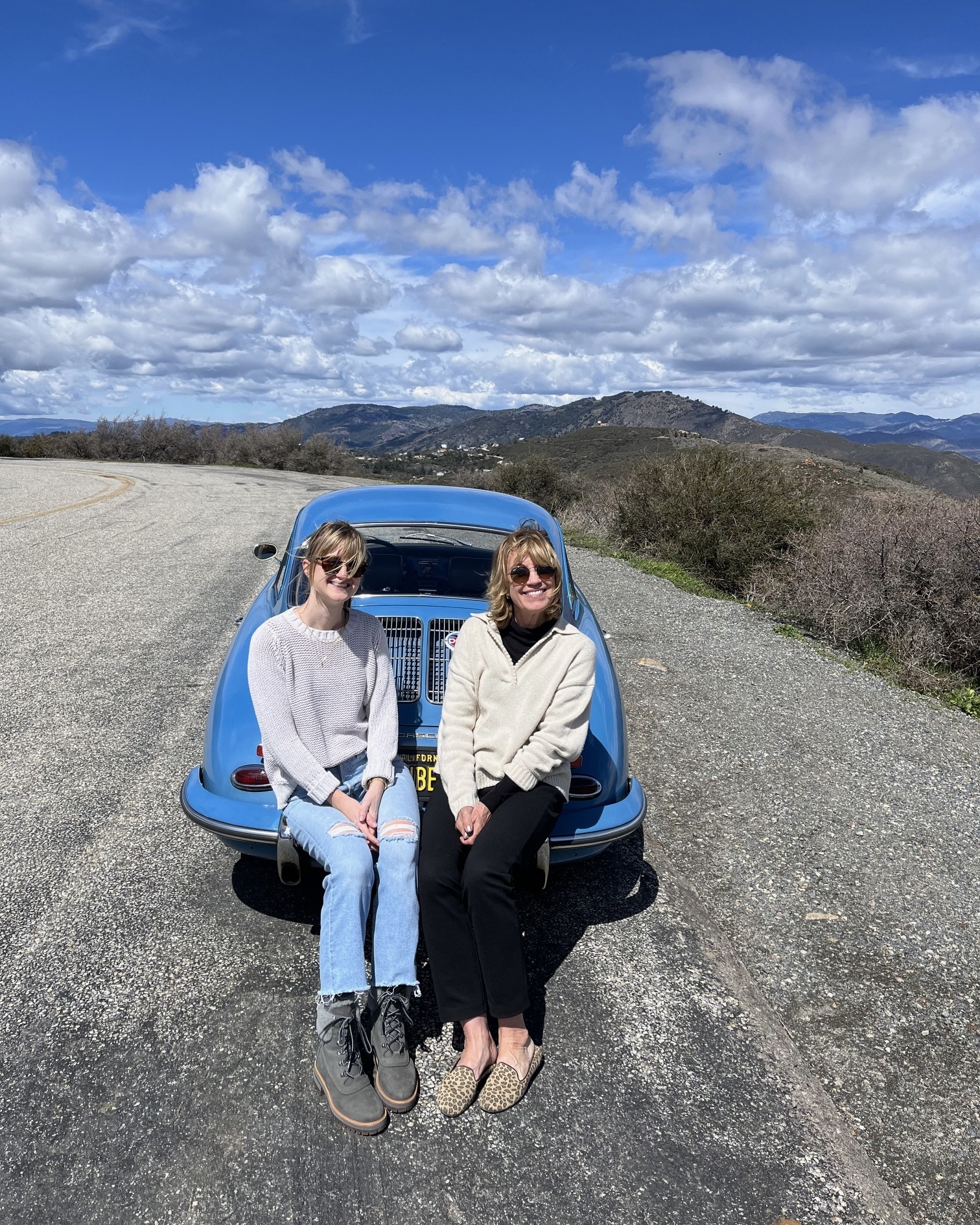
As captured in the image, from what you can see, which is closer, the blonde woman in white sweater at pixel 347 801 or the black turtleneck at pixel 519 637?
the blonde woman in white sweater at pixel 347 801

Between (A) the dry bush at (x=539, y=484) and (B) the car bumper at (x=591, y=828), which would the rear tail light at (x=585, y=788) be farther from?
(A) the dry bush at (x=539, y=484)

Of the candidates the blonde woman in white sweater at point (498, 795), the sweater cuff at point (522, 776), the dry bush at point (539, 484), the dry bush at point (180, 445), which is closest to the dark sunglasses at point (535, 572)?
the blonde woman in white sweater at point (498, 795)

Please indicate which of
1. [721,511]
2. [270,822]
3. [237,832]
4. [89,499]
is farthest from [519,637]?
[89,499]

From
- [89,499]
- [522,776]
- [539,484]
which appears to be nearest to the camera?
[522,776]

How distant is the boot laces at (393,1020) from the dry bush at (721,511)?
949 centimetres

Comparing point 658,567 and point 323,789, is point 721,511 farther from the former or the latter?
point 323,789

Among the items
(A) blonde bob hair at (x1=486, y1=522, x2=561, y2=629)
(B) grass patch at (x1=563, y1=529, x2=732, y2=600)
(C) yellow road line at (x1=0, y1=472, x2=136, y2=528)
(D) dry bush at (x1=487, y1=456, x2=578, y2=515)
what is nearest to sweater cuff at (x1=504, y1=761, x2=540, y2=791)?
(A) blonde bob hair at (x1=486, y1=522, x2=561, y2=629)

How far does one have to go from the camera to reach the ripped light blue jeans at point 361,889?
8.10 feet

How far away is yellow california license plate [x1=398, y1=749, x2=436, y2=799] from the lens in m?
3.19

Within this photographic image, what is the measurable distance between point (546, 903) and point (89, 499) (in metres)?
16.3

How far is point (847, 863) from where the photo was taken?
151 inches

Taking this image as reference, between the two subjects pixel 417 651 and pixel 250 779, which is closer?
pixel 250 779

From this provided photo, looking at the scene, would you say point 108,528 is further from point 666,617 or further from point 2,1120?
point 2,1120

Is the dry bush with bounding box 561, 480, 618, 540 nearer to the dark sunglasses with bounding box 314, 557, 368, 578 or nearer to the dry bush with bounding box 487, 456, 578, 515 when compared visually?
the dry bush with bounding box 487, 456, 578, 515
